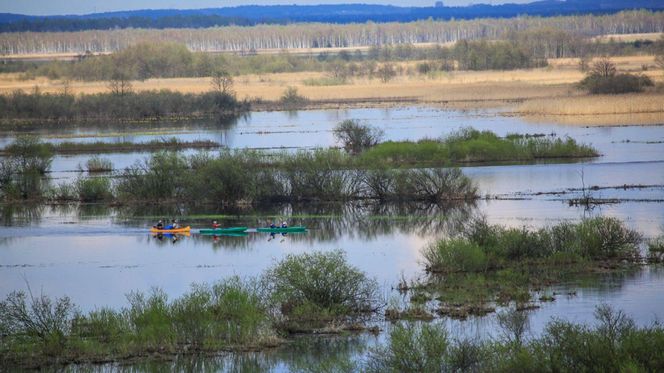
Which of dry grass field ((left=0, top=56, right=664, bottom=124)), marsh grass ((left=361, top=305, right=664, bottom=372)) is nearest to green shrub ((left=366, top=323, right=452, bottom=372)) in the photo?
marsh grass ((left=361, top=305, right=664, bottom=372))

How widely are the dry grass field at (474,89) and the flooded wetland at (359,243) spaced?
16.2 meters

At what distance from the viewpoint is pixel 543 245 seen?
94.0 feet

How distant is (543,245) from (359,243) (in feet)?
23.5

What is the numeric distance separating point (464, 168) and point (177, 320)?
28629mm

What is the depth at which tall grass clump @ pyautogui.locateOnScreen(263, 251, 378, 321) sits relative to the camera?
76.6 feet

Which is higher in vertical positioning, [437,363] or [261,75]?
[261,75]

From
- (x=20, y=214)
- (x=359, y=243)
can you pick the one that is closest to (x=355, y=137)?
(x=20, y=214)

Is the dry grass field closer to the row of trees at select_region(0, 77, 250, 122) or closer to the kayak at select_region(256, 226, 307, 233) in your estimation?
the row of trees at select_region(0, 77, 250, 122)

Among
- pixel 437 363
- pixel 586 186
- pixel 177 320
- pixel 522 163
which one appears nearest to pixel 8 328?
pixel 177 320

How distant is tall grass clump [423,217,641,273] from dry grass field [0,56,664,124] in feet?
131

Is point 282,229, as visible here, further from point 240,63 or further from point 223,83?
point 240,63

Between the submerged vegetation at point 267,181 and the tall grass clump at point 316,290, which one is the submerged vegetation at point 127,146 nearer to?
the submerged vegetation at point 267,181

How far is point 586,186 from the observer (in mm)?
42375

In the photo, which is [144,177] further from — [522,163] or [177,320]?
[177,320]
